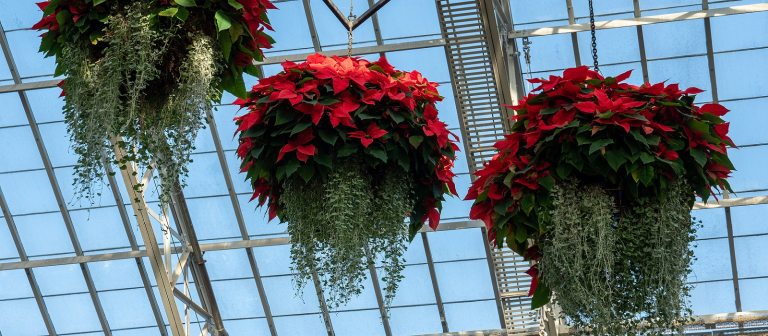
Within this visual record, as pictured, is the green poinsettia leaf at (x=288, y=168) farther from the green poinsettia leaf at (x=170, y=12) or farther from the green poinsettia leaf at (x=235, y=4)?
the green poinsettia leaf at (x=170, y=12)

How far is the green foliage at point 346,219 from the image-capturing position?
22.3 ft

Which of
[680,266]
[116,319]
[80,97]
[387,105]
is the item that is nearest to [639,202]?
[680,266]

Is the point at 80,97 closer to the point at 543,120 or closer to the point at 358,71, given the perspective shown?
the point at 358,71

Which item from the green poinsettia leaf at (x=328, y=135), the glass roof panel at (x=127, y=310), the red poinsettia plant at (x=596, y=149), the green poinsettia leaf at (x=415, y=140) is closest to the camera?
the red poinsettia plant at (x=596, y=149)

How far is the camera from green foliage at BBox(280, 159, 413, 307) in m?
6.79

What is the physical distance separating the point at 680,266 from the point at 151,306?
1005 centimetres

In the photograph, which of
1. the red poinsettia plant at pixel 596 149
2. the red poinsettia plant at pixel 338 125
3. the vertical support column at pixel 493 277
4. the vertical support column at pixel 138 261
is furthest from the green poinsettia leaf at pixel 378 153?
the vertical support column at pixel 138 261

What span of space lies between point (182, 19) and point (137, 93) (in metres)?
0.38

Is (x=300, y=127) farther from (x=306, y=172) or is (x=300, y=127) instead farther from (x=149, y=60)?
(x=149, y=60)

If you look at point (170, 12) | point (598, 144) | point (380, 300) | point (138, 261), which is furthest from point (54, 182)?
point (598, 144)

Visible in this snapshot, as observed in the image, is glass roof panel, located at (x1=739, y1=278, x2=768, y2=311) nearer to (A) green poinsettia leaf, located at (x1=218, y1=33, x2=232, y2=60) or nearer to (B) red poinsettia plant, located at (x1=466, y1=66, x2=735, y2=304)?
(B) red poinsettia plant, located at (x1=466, y1=66, x2=735, y2=304)

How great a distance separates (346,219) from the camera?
6.86 meters

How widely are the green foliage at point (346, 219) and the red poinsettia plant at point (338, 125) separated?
70 mm

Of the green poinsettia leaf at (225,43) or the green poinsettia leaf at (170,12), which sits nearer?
the green poinsettia leaf at (170,12)
